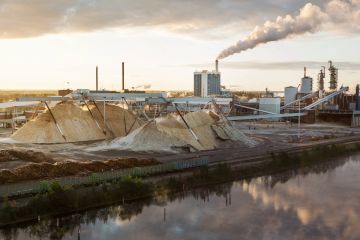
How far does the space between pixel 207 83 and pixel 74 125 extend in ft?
435

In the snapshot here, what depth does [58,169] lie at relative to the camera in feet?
104

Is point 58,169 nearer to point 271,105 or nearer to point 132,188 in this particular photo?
point 132,188

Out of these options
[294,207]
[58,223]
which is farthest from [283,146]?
[58,223]

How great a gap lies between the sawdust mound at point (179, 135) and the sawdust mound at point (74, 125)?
6.34 meters

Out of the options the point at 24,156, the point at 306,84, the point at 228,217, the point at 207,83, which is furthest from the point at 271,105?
the point at 207,83

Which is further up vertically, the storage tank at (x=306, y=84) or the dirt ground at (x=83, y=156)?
the storage tank at (x=306, y=84)

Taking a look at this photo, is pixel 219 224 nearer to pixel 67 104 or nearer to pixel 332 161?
pixel 332 161

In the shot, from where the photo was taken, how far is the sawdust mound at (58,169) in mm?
29438

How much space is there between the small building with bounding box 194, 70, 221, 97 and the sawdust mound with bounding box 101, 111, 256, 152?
126 meters

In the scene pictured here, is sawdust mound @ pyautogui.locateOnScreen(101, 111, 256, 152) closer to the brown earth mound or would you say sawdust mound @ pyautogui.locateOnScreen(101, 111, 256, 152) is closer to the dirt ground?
the dirt ground

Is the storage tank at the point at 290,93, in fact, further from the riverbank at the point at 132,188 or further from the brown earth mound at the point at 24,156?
the brown earth mound at the point at 24,156

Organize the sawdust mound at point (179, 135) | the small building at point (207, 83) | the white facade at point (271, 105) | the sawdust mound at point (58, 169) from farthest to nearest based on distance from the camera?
the small building at point (207, 83), the white facade at point (271, 105), the sawdust mound at point (179, 135), the sawdust mound at point (58, 169)

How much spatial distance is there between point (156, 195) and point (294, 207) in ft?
27.6

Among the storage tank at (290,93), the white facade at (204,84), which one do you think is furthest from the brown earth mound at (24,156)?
the white facade at (204,84)
